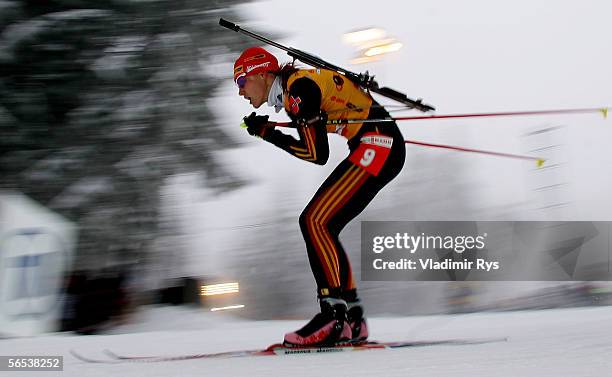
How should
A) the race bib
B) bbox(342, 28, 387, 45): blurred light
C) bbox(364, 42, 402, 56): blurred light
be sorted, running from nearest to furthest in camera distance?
1. the race bib
2. bbox(342, 28, 387, 45): blurred light
3. bbox(364, 42, 402, 56): blurred light

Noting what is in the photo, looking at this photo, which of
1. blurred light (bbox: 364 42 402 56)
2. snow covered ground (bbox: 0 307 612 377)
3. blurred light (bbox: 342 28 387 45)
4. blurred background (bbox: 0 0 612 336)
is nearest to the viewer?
snow covered ground (bbox: 0 307 612 377)

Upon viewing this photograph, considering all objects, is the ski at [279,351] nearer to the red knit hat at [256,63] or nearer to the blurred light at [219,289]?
the red knit hat at [256,63]

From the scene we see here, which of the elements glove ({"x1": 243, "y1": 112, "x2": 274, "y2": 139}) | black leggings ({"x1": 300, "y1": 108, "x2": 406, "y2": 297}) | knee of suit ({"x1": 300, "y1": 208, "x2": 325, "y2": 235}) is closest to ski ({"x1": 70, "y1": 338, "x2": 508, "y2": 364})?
black leggings ({"x1": 300, "y1": 108, "x2": 406, "y2": 297})

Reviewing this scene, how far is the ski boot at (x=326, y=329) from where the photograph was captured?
247cm

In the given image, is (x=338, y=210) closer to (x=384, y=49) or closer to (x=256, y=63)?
(x=256, y=63)

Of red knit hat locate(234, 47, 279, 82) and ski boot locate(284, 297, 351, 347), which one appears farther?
Result: red knit hat locate(234, 47, 279, 82)

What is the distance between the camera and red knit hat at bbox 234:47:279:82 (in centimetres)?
262

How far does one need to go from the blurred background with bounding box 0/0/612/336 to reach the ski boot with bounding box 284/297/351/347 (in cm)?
150

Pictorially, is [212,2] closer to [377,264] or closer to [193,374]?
[377,264]

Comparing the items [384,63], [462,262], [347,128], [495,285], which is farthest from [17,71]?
[495,285]

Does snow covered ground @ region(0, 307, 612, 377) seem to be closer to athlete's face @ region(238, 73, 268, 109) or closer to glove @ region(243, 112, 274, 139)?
glove @ region(243, 112, 274, 139)

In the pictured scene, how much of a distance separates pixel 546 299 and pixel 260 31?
8.27 feet

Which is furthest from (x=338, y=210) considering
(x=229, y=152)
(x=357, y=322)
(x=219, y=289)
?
(x=219, y=289)

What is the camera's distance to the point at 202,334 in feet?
10.6
